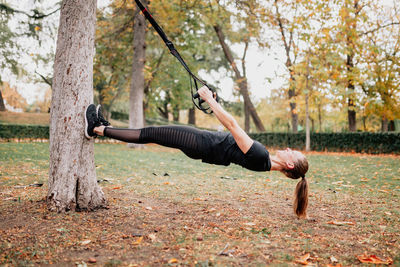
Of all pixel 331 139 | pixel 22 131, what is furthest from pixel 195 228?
pixel 22 131

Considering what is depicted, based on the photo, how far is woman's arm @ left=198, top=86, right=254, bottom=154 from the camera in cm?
313

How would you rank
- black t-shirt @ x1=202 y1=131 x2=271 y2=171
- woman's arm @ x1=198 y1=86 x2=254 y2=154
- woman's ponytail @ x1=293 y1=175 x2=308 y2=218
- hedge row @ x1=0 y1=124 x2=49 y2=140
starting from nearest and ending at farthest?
woman's arm @ x1=198 y1=86 x2=254 y2=154, black t-shirt @ x1=202 y1=131 x2=271 y2=171, woman's ponytail @ x1=293 y1=175 x2=308 y2=218, hedge row @ x1=0 y1=124 x2=49 y2=140

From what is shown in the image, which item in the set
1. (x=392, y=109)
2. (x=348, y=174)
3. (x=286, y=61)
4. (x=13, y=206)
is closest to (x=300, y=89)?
(x=286, y=61)

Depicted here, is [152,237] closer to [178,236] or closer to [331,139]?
[178,236]

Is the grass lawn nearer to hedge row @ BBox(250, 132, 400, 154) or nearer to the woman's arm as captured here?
the woman's arm

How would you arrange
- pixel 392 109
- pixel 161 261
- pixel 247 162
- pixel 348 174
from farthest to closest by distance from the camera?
1. pixel 392 109
2. pixel 348 174
3. pixel 247 162
4. pixel 161 261

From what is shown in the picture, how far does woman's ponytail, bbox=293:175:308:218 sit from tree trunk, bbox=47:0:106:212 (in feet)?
7.87

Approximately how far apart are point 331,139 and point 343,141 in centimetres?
66

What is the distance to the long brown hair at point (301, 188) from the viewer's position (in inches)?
135

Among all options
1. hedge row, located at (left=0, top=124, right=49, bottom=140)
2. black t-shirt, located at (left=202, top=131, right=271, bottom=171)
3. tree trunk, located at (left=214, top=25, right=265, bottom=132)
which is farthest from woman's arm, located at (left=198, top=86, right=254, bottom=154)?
hedge row, located at (left=0, top=124, right=49, bottom=140)

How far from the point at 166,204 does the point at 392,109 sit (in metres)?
18.5

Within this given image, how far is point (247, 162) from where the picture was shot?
3344mm

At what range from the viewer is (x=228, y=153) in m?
3.45

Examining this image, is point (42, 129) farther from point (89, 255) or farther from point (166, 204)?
point (89, 255)
